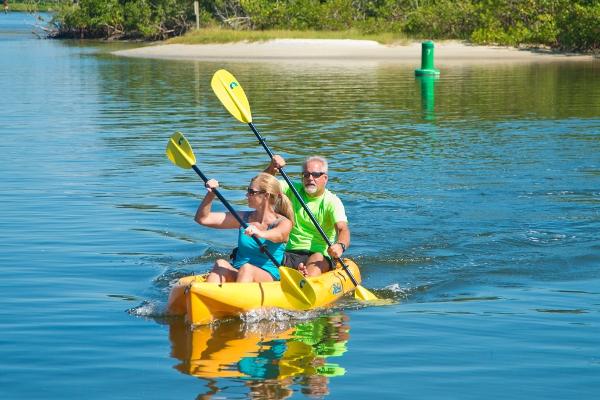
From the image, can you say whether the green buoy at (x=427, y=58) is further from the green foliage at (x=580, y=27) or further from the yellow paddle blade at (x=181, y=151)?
the yellow paddle blade at (x=181, y=151)

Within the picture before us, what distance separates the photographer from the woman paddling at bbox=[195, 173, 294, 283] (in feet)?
27.2

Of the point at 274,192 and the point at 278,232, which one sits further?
the point at 278,232

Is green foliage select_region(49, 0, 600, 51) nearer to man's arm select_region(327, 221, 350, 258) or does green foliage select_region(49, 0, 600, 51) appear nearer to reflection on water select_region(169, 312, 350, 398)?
man's arm select_region(327, 221, 350, 258)

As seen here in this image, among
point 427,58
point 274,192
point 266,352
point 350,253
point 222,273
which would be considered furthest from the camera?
point 427,58

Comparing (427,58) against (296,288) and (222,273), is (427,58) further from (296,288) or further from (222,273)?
(296,288)

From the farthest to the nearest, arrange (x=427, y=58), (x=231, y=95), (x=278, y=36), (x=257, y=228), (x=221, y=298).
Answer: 1. (x=278, y=36)
2. (x=427, y=58)
3. (x=231, y=95)
4. (x=257, y=228)
5. (x=221, y=298)

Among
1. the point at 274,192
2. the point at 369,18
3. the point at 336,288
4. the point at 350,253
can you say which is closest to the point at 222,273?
the point at 274,192

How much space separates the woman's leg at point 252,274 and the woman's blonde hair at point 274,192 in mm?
461

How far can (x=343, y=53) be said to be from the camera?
47.4 m

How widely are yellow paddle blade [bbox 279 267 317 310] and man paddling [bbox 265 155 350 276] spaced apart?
→ 86cm

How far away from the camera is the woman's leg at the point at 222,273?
8484 mm

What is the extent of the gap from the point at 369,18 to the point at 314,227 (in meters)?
48.4

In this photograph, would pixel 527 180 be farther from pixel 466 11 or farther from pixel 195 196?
pixel 466 11

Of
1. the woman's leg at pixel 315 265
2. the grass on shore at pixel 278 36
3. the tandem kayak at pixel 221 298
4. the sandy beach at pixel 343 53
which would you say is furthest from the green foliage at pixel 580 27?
the tandem kayak at pixel 221 298
